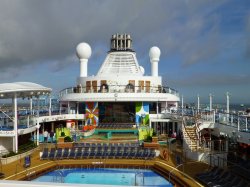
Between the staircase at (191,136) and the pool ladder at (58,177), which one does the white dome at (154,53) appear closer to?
the staircase at (191,136)

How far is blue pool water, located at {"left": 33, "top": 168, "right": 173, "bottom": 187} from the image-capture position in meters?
14.2

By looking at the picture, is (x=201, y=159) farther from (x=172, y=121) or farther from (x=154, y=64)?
(x=154, y=64)

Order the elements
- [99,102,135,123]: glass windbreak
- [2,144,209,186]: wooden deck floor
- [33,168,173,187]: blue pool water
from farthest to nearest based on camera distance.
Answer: [99,102,135,123]: glass windbreak, [2,144,209,186]: wooden deck floor, [33,168,173,187]: blue pool water

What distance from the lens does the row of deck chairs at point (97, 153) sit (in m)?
17.6

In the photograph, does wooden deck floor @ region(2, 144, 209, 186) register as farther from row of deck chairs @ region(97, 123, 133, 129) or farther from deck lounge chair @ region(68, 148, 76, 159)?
row of deck chairs @ region(97, 123, 133, 129)


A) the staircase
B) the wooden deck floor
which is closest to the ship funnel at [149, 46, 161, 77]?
the staircase

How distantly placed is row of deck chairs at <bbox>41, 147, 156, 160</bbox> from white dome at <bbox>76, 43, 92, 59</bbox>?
56.7 feet

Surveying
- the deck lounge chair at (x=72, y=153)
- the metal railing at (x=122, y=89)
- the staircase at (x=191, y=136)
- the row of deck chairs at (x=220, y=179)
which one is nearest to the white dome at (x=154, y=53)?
the metal railing at (x=122, y=89)

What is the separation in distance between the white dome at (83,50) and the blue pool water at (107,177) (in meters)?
19.4

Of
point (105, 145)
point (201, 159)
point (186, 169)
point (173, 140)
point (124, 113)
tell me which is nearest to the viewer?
point (186, 169)

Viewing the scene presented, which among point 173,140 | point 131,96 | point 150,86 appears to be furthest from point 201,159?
point 150,86

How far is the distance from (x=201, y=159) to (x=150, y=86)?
14510 mm

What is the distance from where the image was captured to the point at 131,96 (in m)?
28.3

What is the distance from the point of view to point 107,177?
15.1m
